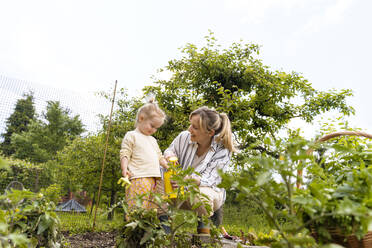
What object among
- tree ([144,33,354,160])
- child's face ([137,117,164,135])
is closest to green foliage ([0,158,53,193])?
tree ([144,33,354,160])

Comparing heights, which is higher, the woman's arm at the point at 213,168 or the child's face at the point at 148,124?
the child's face at the point at 148,124

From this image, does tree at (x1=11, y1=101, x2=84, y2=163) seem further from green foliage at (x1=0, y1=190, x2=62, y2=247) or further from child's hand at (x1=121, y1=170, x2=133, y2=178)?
green foliage at (x1=0, y1=190, x2=62, y2=247)

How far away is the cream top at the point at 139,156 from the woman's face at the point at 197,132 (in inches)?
21.4

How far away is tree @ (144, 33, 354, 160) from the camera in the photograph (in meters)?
5.77

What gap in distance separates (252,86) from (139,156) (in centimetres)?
426

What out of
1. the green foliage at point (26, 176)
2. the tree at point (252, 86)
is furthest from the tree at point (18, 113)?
the tree at point (252, 86)

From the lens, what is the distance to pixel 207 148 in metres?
2.52

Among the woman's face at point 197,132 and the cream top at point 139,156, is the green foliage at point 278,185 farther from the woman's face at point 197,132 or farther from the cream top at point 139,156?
the cream top at point 139,156

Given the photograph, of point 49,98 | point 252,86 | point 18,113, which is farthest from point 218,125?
point 18,113

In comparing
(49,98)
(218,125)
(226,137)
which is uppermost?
(49,98)

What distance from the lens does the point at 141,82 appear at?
652cm

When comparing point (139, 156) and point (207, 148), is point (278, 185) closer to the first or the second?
point (207, 148)

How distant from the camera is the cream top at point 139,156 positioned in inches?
104

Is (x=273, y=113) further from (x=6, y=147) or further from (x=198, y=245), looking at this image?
(x=6, y=147)
